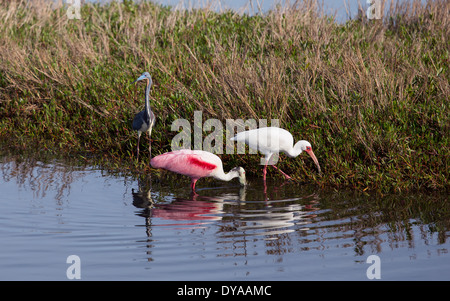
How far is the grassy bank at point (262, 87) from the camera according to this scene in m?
9.89

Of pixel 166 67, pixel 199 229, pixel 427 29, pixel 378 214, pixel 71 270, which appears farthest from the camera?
pixel 427 29

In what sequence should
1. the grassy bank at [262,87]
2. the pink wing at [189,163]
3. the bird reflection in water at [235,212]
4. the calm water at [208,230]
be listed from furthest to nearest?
the grassy bank at [262,87] < the pink wing at [189,163] < the bird reflection in water at [235,212] < the calm water at [208,230]

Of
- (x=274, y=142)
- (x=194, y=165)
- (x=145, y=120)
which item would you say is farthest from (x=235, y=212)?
(x=145, y=120)

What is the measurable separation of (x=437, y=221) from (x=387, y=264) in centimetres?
173

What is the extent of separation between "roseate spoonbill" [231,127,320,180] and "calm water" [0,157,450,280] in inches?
19.6

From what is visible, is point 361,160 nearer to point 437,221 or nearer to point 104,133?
point 437,221

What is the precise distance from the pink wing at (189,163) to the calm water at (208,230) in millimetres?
291

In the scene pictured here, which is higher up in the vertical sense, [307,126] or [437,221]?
[307,126]

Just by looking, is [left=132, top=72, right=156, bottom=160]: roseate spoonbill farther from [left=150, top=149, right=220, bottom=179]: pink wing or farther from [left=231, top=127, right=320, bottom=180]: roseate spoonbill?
[left=231, top=127, right=320, bottom=180]: roseate spoonbill

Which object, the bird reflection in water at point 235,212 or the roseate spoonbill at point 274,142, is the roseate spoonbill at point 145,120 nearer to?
the bird reflection in water at point 235,212

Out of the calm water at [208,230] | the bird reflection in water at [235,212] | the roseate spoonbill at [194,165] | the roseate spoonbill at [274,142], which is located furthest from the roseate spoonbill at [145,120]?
the roseate spoonbill at [274,142]


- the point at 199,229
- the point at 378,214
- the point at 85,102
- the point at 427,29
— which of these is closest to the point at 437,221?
the point at 378,214

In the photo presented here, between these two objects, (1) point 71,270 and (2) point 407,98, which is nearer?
(1) point 71,270

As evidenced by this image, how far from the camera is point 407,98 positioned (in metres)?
10.5
